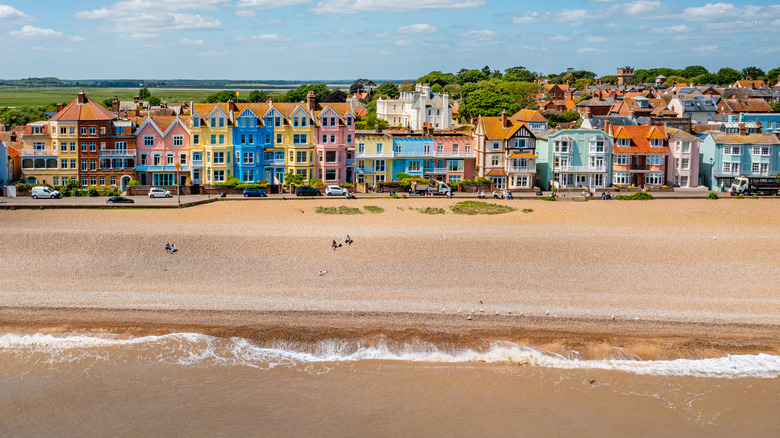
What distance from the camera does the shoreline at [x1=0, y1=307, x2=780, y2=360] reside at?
84.7 ft

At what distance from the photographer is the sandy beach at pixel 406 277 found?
27.0 meters

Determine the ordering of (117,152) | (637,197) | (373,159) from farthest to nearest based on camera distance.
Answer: (373,159) < (117,152) < (637,197)

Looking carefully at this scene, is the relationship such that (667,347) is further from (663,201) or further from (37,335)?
(663,201)

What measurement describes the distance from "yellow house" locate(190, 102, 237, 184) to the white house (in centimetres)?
4257

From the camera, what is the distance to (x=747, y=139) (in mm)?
59344

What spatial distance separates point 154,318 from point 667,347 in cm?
1767

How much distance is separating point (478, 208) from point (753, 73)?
564ft

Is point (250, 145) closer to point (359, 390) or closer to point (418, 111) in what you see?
point (359, 390)

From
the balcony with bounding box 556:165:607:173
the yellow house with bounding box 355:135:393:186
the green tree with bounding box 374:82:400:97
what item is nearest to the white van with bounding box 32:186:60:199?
the yellow house with bounding box 355:135:393:186

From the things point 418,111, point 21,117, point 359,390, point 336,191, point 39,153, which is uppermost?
point 418,111

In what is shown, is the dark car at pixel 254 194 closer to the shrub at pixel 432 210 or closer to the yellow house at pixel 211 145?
the yellow house at pixel 211 145

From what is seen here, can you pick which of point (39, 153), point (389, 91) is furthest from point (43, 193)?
point (389, 91)

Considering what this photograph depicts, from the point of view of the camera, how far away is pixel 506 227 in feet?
133

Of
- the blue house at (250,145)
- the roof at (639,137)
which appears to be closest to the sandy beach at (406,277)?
the blue house at (250,145)
